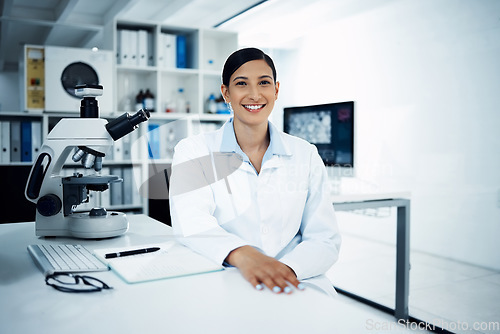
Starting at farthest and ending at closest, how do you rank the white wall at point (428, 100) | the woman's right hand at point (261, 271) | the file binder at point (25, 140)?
the file binder at point (25, 140)
the white wall at point (428, 100)
the woman's right hand at point (261, 271)

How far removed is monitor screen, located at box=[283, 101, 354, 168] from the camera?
8.53ft

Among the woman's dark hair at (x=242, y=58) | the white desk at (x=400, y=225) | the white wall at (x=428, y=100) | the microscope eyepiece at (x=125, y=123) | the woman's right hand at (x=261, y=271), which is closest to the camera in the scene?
the woman's right hand at (x=261, y=271)

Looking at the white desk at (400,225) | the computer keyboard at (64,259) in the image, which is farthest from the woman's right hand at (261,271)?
the white desk at (400,225)

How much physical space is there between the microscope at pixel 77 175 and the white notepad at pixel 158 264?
0.57ft

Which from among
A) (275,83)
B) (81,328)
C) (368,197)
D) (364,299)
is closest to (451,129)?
(368,197)

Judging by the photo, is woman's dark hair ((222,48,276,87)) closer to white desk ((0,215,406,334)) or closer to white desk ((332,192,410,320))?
white desk ((0,215,406,334))

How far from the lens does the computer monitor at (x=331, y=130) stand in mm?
2594

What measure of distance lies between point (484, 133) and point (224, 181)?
153 centimetres

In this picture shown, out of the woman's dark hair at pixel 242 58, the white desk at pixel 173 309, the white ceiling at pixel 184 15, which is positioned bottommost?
the white desk at pixel 173 309

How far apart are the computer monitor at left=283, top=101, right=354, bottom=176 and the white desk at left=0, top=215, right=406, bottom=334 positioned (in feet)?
5.85

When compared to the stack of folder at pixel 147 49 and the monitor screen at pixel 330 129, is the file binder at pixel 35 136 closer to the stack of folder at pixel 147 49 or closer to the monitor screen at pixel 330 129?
the stack of folder at pixel 147 49

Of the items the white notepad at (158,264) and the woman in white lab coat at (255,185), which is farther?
the woman in white lab coat at (255,185)

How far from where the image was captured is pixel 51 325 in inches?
26.7

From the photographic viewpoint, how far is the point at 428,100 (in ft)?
8.86
